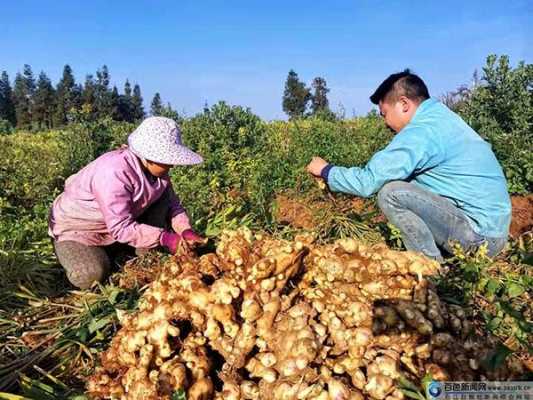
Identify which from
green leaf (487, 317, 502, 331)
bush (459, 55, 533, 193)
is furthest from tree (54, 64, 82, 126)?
green leaf (487, 317, 502, 331)

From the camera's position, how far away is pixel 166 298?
1.67 metres

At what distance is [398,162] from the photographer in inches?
103

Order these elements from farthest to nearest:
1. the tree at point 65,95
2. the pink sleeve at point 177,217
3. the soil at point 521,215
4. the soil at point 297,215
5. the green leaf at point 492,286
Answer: the tree at point 65,95 → the soil at point 521,215 → the soil at point 297,215 → the pink sleeve at point 177,217 → the green leaf at point 492,286

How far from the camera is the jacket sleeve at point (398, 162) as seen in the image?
2.59 metres

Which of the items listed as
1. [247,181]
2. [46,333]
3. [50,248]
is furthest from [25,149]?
[46,333]

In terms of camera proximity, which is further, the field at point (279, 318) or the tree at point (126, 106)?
the tree at point (126, 106)

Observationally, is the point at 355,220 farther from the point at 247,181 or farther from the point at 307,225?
the point at 247,181

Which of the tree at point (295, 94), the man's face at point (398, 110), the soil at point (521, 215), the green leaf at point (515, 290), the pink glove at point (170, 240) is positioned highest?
the tree at point (295, 94)

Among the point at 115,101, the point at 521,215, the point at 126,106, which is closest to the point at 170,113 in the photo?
the point at 521,215

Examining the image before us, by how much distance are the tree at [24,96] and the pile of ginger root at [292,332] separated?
207ft

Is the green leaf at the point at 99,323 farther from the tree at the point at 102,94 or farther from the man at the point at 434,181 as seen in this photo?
the tree at the point at 102,94

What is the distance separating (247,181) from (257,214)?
226cm

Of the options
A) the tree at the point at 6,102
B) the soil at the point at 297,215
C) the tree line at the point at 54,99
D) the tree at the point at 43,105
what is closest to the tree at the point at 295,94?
the tree line at the point at 54,99

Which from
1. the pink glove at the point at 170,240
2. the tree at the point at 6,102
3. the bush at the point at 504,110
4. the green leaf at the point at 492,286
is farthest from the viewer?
the tree at the point at 6,102
